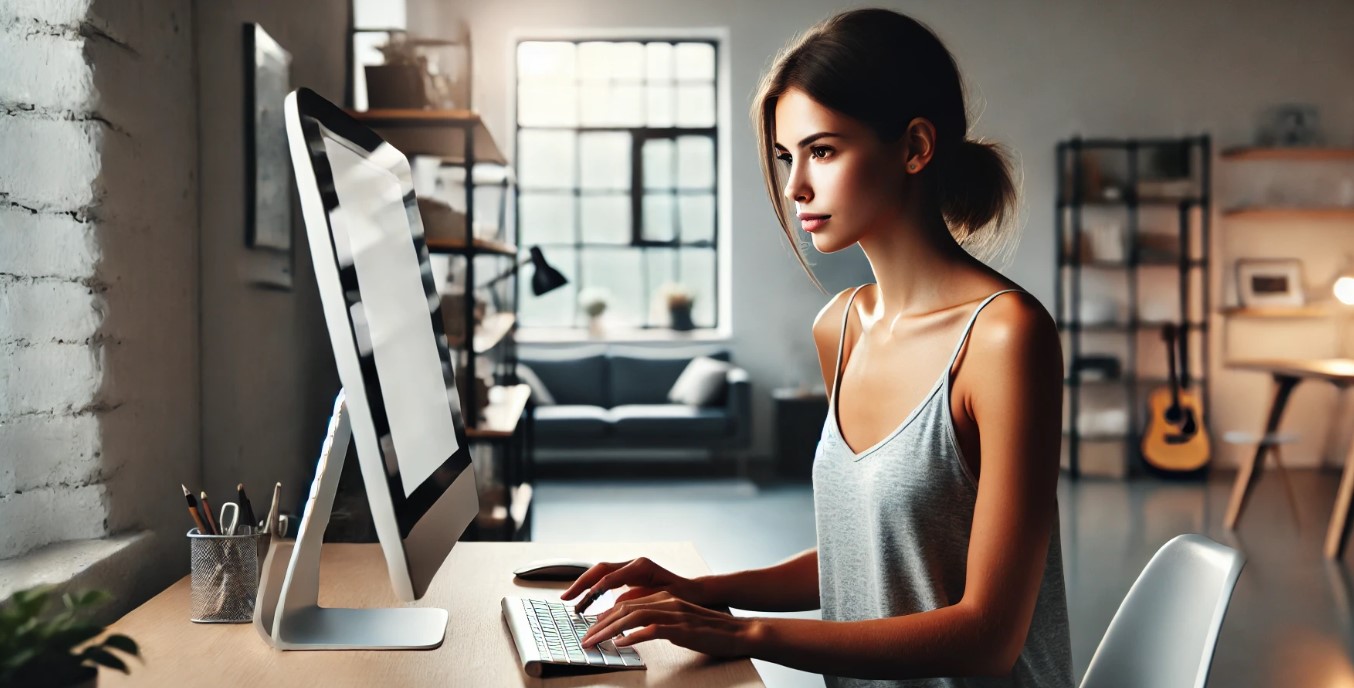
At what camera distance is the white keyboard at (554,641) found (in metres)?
1.01

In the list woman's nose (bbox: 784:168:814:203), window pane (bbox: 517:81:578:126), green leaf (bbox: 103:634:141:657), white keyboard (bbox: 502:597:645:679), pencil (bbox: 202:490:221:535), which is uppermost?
window pane (bbox: 517:81:578:126)

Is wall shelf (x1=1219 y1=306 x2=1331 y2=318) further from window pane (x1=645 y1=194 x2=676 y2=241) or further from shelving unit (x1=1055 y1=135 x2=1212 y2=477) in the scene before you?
window pane (x1=645 y1=194 x2=676 y2=241)

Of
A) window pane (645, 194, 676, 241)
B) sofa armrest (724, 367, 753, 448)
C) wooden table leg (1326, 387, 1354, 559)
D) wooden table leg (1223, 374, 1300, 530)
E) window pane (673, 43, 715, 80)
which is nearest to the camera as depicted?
wooden table leg (1326, 387, 1354, 559)

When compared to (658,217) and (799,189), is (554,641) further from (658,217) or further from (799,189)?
(658,217)

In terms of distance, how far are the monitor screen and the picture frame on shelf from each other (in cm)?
→ 738

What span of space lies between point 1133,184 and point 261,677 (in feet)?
23.7

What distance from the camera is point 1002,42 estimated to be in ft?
24.1

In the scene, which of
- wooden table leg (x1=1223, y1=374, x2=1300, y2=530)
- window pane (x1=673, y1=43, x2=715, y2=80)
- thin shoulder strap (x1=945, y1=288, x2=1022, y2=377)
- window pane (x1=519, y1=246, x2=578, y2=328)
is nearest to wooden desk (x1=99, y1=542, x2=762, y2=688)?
thin shoulder strap (x1=945, y1=288, x2=1022, y2=377)

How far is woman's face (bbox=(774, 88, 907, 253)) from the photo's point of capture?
3.59 feet

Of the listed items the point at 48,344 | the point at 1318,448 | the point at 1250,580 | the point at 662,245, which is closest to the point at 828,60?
the point at 48,344

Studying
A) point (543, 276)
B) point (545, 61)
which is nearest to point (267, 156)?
point (543, 276)

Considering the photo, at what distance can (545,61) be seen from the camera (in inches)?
298

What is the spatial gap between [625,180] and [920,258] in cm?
667

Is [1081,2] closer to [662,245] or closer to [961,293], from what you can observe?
[662,245]
